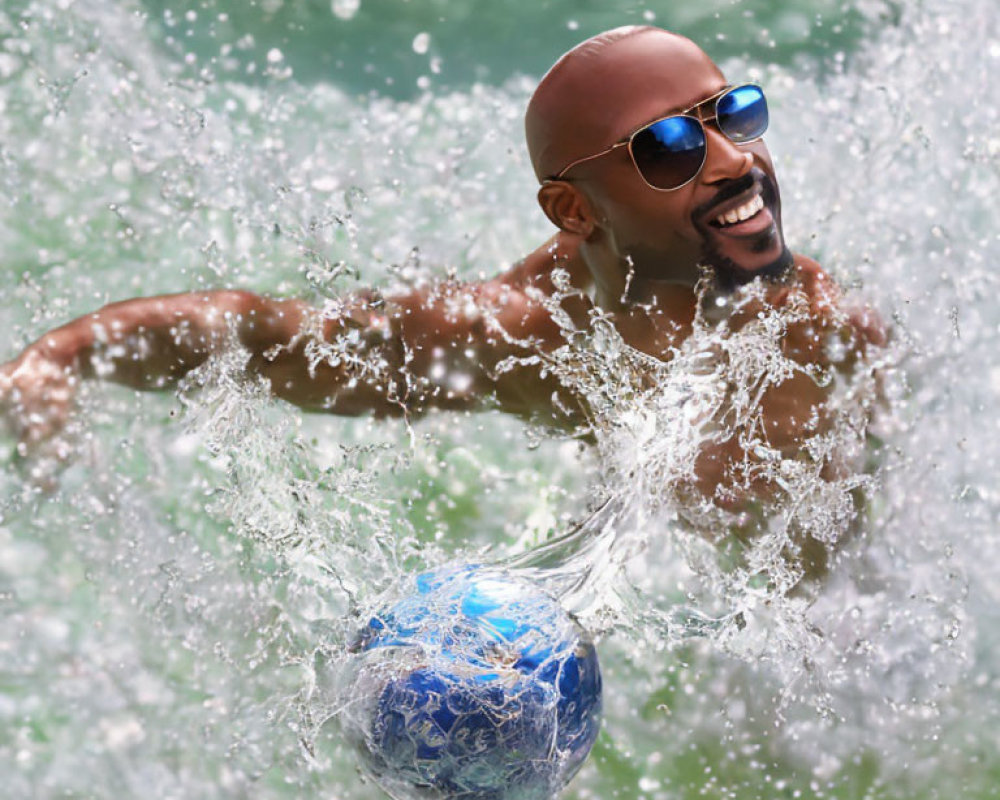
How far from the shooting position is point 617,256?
2195 millimetres

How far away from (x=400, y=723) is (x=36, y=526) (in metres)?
1.24

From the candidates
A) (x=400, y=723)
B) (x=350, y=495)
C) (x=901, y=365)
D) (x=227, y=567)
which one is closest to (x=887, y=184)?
(x=901, y=365)

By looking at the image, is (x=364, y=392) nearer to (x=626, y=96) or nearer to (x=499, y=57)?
(x=626, y=96)

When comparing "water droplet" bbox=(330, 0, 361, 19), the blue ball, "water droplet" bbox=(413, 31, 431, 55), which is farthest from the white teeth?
"water droplet" bbox=(330, 0, 361, 19)

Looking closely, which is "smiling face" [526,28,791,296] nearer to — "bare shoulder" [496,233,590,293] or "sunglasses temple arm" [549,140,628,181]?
"sunglasses temple arm" [549,140,628,181]

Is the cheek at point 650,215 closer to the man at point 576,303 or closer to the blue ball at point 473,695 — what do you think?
the man at point 576,303

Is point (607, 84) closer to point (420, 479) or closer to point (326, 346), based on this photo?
point (326, 346)

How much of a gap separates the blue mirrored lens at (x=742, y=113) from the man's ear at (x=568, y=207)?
26 cm

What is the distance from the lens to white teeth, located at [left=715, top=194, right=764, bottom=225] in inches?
83.2

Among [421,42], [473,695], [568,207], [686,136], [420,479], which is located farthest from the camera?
[421,42]

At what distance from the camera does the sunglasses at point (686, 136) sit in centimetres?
204

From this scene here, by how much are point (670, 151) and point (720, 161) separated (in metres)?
0.09

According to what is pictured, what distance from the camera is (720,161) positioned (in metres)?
2.08

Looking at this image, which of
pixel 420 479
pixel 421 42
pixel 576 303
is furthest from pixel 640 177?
pixel 421 42
